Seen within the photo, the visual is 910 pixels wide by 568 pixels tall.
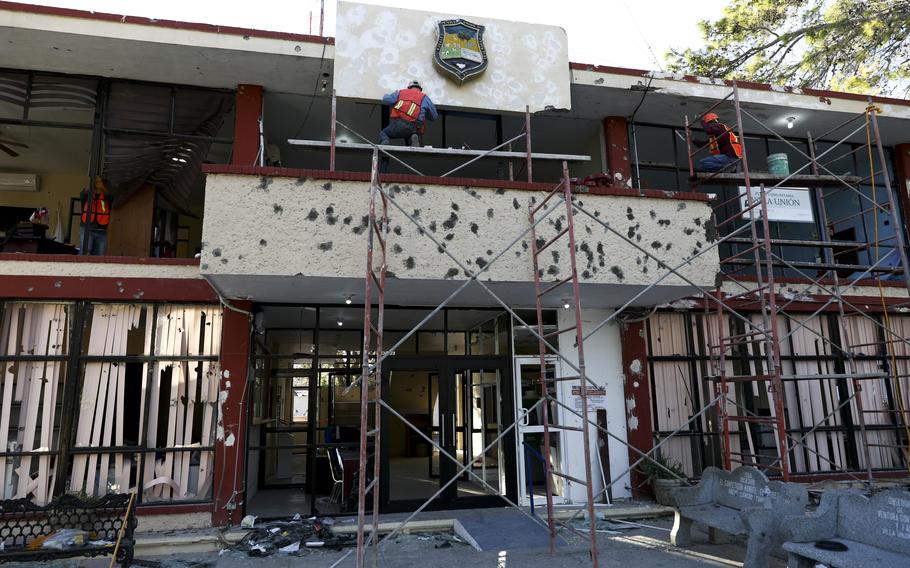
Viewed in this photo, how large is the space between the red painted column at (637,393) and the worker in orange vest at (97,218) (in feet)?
27.4

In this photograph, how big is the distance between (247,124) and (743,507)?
8521 millimetres

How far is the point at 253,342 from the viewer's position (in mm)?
8453

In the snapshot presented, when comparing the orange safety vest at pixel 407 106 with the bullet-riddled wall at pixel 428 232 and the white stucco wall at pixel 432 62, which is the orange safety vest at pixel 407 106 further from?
the bullet-riddled wall at pixel 428 232

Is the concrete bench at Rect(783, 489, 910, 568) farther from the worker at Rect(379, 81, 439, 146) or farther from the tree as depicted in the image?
the tree

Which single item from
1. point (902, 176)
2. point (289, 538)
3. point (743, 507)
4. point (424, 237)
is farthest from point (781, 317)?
point (289, 538)

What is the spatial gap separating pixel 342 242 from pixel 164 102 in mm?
4654

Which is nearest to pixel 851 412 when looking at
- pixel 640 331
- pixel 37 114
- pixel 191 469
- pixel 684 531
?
pixel 640 331

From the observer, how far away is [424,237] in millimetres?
6652

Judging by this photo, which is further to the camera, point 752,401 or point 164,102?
point 752,401

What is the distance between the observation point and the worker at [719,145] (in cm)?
884

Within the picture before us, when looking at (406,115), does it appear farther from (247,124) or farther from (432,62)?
(247,124)

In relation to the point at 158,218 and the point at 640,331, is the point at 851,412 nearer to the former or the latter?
the point at 640,331

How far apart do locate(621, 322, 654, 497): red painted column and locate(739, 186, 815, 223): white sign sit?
3.49 meters

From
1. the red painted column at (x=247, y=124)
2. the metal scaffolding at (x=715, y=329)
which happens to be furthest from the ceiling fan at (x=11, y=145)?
the metal scaffolding at (x=715, y=329)
